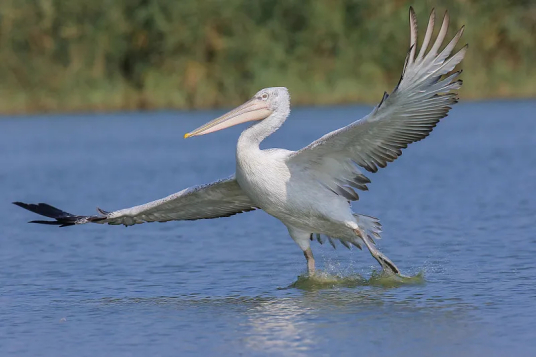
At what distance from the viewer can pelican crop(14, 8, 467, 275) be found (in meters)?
8.02

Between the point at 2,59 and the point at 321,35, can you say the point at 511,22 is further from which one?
the point at 2,59

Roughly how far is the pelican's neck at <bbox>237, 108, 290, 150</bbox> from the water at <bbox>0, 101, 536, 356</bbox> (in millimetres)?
1276

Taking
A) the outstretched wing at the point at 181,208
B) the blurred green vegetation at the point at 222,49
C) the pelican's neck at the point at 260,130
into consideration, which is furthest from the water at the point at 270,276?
the blurred green vegetation at the point at 222,49

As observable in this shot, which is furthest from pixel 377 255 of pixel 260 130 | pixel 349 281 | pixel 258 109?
pixel 258 109

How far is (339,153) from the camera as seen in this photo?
330 inches

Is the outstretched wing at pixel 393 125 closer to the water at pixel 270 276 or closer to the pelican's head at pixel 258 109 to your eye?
the pelican's head at pixel 258 109

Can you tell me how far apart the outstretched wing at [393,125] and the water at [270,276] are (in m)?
1.03

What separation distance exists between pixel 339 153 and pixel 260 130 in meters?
0.67

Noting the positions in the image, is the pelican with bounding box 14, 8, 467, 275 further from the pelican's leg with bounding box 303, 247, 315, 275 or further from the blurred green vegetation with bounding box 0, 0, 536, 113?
the blurred green vegetation with bounding box 0, 0, 536, 113

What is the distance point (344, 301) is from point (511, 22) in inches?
1100

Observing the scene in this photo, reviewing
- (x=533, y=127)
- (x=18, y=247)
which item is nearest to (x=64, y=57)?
(x=533, y=127)

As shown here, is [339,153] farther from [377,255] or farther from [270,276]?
[270,276]

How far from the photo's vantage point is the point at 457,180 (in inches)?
651

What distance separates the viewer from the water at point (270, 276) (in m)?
7.01
